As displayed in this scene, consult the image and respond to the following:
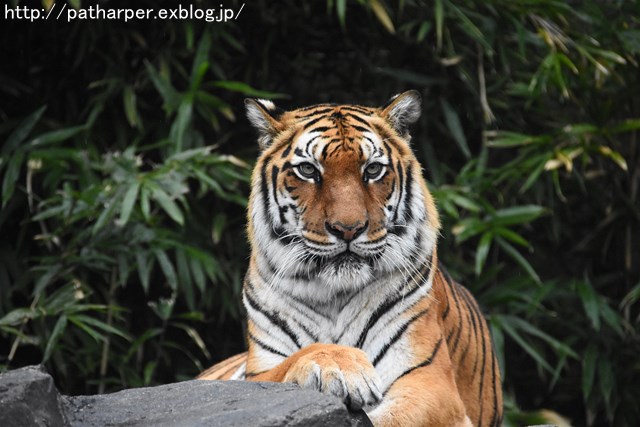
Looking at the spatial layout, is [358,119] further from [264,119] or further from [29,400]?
[29,400]

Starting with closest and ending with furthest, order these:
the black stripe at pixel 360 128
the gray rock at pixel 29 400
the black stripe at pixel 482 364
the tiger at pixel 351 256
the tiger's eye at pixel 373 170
→ the gray rock at pixel 29 400
the tiger at pixel 351 256
the tiger's eye at pixel 373 170
the black stripe at pixel 360 128
the black stripe at pixel 482 364

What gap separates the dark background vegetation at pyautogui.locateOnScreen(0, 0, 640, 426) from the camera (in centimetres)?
497

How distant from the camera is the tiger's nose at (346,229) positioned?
2816 mm

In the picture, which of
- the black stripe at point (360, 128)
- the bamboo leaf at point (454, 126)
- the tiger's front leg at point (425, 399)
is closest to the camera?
the tiger's front leg at point (425, 399)

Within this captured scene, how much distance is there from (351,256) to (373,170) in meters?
0.27

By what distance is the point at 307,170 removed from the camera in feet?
9.89

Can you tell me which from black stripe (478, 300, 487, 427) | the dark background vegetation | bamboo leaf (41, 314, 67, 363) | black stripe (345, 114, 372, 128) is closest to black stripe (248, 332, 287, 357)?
black stripe (345, 114, 372, 128)

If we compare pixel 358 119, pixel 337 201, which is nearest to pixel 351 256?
pixel 337 201

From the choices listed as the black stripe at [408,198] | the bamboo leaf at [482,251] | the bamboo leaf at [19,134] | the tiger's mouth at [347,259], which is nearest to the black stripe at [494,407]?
the black stripe at [408,198]

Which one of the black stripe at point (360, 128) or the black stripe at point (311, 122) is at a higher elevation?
the black stripe at point (311, 122)

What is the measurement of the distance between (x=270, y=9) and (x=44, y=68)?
1.32 meters

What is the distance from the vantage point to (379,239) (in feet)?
9.52

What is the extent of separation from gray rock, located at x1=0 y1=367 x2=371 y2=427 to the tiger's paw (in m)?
0.05

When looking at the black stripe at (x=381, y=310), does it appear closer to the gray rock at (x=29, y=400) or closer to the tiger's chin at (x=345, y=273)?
the tiger's chin at (x=345, y=273)
